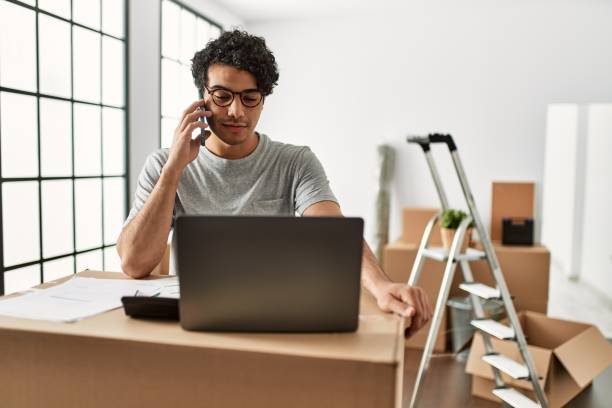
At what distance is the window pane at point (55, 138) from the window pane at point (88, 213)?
0.17 m

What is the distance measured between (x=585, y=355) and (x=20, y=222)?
9.58 feet

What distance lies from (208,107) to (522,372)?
1847mm

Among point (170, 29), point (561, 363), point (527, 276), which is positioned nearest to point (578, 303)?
point (527, 276)

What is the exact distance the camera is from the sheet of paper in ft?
3.16

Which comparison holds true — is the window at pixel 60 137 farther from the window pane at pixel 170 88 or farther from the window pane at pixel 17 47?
the window pane at pixel 170 88

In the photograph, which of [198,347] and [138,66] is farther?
[138,66]

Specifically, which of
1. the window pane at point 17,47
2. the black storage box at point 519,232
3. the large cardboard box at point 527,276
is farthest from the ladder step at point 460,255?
the window pane at point 17,47

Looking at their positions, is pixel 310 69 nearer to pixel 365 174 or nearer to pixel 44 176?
pixel 365 174

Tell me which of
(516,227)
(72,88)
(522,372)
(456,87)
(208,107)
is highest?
(456,87)

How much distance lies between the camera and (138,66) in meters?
3.74

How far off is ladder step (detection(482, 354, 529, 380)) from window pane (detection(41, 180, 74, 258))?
2360 millimetres

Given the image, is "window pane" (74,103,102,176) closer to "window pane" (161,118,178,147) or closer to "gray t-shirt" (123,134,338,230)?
"window pane" (161,118,178,147)

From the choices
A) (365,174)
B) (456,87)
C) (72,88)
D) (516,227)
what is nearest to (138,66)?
(72,88)

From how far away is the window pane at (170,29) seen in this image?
4.13 m
